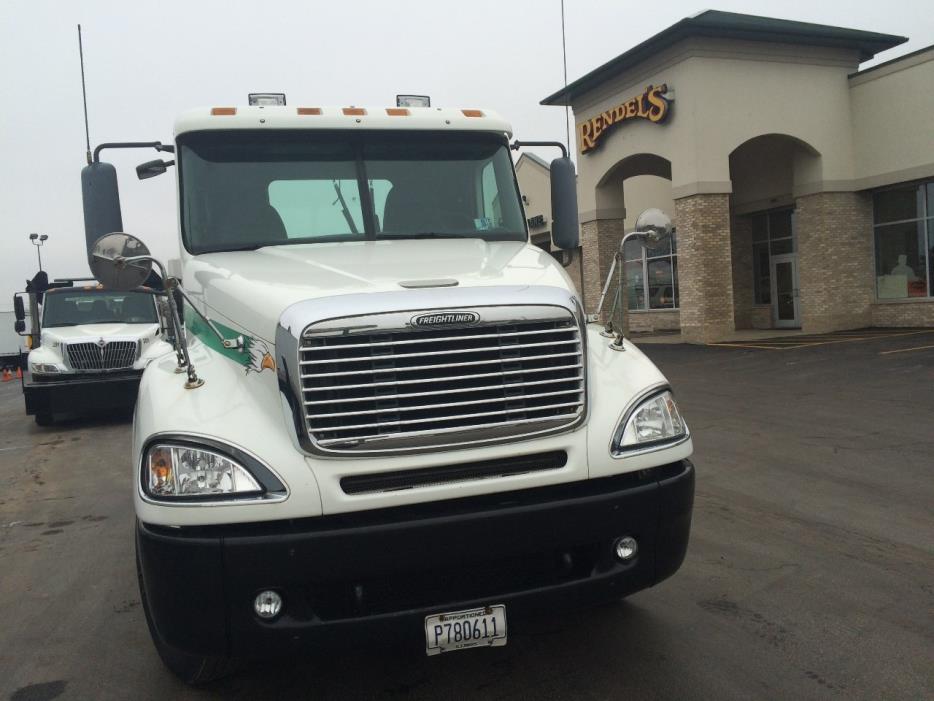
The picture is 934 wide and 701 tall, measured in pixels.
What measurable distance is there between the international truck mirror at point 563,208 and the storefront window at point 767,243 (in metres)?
20.5

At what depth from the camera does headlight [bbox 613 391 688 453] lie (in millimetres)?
3252

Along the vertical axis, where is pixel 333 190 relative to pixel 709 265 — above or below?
below

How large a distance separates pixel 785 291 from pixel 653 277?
15.8 feet

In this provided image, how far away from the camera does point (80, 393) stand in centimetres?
1191

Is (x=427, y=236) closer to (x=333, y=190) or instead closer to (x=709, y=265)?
(x=333, y=190)

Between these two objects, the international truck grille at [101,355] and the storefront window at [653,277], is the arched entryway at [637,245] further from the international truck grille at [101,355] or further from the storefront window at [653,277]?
the international truck grille at [101,355]

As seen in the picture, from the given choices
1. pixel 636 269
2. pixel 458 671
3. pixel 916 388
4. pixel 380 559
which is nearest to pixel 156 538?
pixel 380 559

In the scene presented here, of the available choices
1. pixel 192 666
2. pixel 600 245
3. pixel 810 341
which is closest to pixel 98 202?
pixel 192 666

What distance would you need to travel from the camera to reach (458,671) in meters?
3.50

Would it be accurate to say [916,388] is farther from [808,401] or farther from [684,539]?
[684,539]

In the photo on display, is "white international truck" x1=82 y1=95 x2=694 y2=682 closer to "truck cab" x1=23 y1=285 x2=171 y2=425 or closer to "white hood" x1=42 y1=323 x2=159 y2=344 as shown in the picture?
"truck cab" x1=23 y1=285 x2=171 y2=425

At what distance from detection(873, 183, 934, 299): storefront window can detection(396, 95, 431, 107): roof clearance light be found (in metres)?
18.9

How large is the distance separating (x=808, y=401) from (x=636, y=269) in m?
18.4

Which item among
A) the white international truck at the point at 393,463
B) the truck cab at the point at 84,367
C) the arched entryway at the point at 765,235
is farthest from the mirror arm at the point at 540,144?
the arched entryway at the point at 765,235
